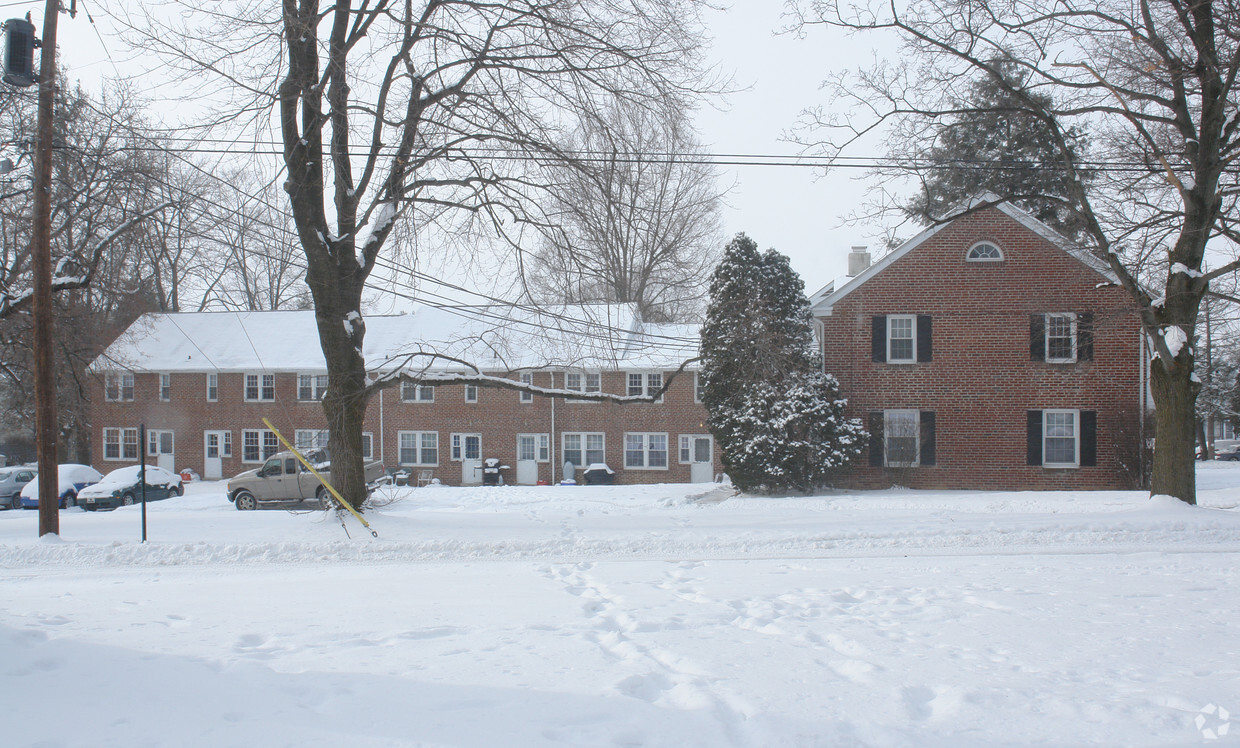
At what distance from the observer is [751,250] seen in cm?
2189

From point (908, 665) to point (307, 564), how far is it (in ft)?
26.8

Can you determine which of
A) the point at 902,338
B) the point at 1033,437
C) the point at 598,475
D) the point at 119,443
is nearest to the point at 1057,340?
the point at 1033,437

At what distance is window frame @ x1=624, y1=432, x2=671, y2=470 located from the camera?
34156mm

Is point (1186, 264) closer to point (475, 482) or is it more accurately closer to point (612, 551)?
point (612, 551)

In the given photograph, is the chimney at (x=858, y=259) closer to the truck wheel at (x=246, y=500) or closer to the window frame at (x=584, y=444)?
the window frame at (x=584, y=444)

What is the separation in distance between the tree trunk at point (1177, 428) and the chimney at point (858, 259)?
13271 millimetres

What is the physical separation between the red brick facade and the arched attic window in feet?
43.0

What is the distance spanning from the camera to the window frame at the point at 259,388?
37.0 metres

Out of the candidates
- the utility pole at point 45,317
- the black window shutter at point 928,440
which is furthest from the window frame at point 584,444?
the utility pole at point 45,317

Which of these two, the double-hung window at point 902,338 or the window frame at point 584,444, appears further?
the window frame at point 584,444

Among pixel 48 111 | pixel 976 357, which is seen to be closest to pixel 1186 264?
pixel 976 357

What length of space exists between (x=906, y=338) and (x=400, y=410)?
21708 mm

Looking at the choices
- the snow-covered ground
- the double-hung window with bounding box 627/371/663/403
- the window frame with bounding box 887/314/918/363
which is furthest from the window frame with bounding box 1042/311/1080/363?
the double-hung window with bounding box 627/371/663/403

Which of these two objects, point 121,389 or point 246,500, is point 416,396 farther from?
point 121,389
